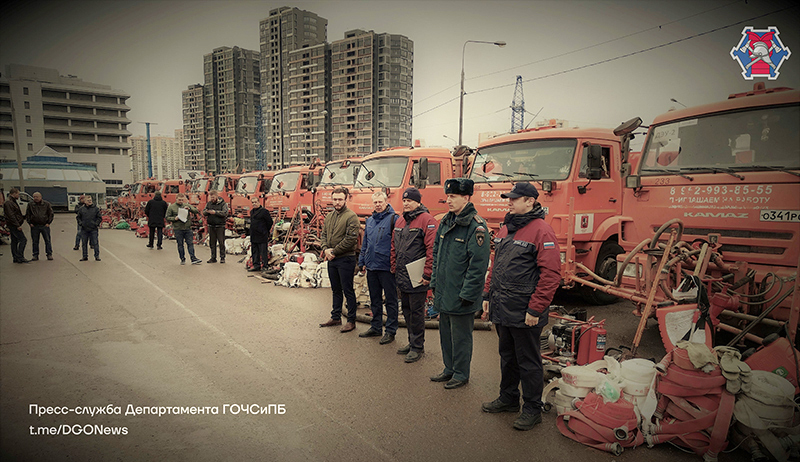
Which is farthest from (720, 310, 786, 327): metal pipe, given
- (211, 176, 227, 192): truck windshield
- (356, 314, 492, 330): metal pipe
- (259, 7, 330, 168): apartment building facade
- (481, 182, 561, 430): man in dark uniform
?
(259, 7, 330, 168): apartment building facade

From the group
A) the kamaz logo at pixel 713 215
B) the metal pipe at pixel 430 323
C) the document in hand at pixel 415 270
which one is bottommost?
the metal pipe at pixel 430 323

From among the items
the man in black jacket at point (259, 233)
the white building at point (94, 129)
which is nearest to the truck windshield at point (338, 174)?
the man in black jacket at point (259, 233)

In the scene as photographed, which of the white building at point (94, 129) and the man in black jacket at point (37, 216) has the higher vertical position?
the white building at point (94, 129)

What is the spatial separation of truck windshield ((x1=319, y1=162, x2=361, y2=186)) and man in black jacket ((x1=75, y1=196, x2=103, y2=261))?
21.5 feet

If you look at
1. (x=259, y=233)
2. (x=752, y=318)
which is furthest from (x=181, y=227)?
(x=752, y=318)

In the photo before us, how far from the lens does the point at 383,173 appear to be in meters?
9.43

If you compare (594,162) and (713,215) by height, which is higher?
(594,162)

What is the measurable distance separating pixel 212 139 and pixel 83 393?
51854 millimetres

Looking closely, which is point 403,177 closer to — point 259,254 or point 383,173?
point 383,173

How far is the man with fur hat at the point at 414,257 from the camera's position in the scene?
4.83 metres

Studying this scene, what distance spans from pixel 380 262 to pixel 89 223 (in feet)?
35.6

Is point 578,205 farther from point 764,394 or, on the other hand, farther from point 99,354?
point 99,354

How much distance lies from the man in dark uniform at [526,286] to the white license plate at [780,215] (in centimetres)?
279

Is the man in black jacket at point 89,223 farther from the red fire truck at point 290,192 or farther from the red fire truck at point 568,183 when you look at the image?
the red fire truck at point 568,183
